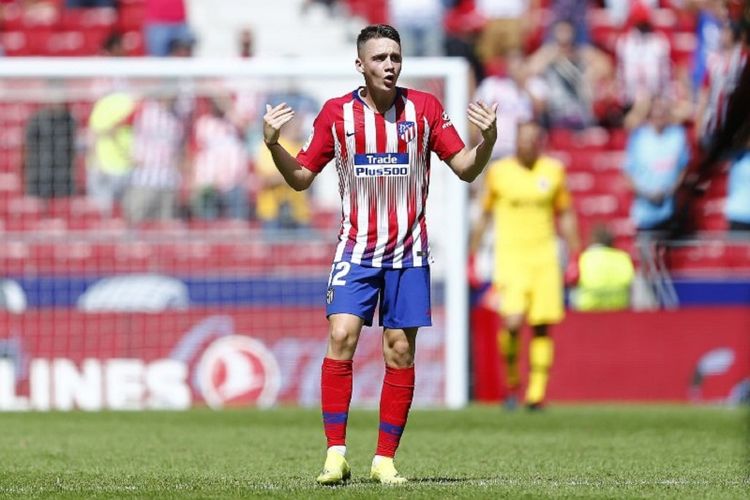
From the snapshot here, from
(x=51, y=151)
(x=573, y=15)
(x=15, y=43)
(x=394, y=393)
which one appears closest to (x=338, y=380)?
(x=394, y=393)

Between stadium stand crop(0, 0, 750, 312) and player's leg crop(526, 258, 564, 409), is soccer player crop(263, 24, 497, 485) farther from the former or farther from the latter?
stadium stand crop(0, 0, 750, 312)

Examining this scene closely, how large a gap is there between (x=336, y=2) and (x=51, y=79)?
601 cm

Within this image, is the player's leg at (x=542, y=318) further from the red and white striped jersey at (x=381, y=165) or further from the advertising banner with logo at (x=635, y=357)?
the red and white striped jersey at (x=381, y=165)

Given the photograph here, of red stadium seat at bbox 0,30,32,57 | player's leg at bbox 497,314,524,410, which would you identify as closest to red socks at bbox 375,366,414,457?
player's leg at bbox 497,314,524,410

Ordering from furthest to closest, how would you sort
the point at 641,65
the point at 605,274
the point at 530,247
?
the point at 641,65, the point at 605,274, the point at 530,247

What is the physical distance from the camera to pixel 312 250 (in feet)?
49.1

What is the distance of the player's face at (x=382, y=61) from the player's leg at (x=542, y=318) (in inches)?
259

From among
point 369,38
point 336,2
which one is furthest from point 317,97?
point 369,38

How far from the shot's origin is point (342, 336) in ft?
23.6

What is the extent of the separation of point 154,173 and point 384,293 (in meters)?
7.82

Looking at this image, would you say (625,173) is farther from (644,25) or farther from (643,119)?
(644,25)

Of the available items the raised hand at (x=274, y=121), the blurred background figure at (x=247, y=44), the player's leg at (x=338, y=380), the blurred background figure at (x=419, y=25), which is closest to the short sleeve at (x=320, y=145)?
the raised hand at (x=274, y=121)

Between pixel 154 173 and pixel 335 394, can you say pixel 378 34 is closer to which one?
pixel 335 394

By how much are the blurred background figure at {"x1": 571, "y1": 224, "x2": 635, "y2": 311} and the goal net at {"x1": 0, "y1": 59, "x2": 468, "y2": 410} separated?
1525mm
